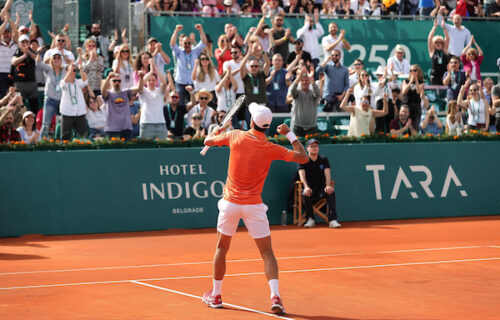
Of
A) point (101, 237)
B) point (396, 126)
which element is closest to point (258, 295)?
point (101, 237)

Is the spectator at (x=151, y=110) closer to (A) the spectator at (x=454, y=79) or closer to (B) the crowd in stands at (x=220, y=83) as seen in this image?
(B) the crowd in stands at (x=220, y=83)

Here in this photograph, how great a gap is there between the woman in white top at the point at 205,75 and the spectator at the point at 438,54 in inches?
268

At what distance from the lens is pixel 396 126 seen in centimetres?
2028

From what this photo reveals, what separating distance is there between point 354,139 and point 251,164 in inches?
Result: 383

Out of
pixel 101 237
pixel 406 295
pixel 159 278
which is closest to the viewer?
pixel 406 295

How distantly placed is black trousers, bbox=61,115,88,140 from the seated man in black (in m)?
4.72

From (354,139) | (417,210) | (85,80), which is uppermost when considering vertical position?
(85,80)

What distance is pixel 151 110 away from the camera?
17906 millimetres

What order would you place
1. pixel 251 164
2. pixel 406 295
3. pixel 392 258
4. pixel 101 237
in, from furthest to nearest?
1. pixel 101 237
2. pixel 392 258
3. pixel 406 295
4. pixel 251 164

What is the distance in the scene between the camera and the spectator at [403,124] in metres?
20.1

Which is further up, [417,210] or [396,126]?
[396,126]

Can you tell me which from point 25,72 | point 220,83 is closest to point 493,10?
point 220,83

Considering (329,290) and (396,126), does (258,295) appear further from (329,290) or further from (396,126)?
(396,126)

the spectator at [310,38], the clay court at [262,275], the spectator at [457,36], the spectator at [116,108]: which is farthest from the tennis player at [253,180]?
the spectator at [457,36]
